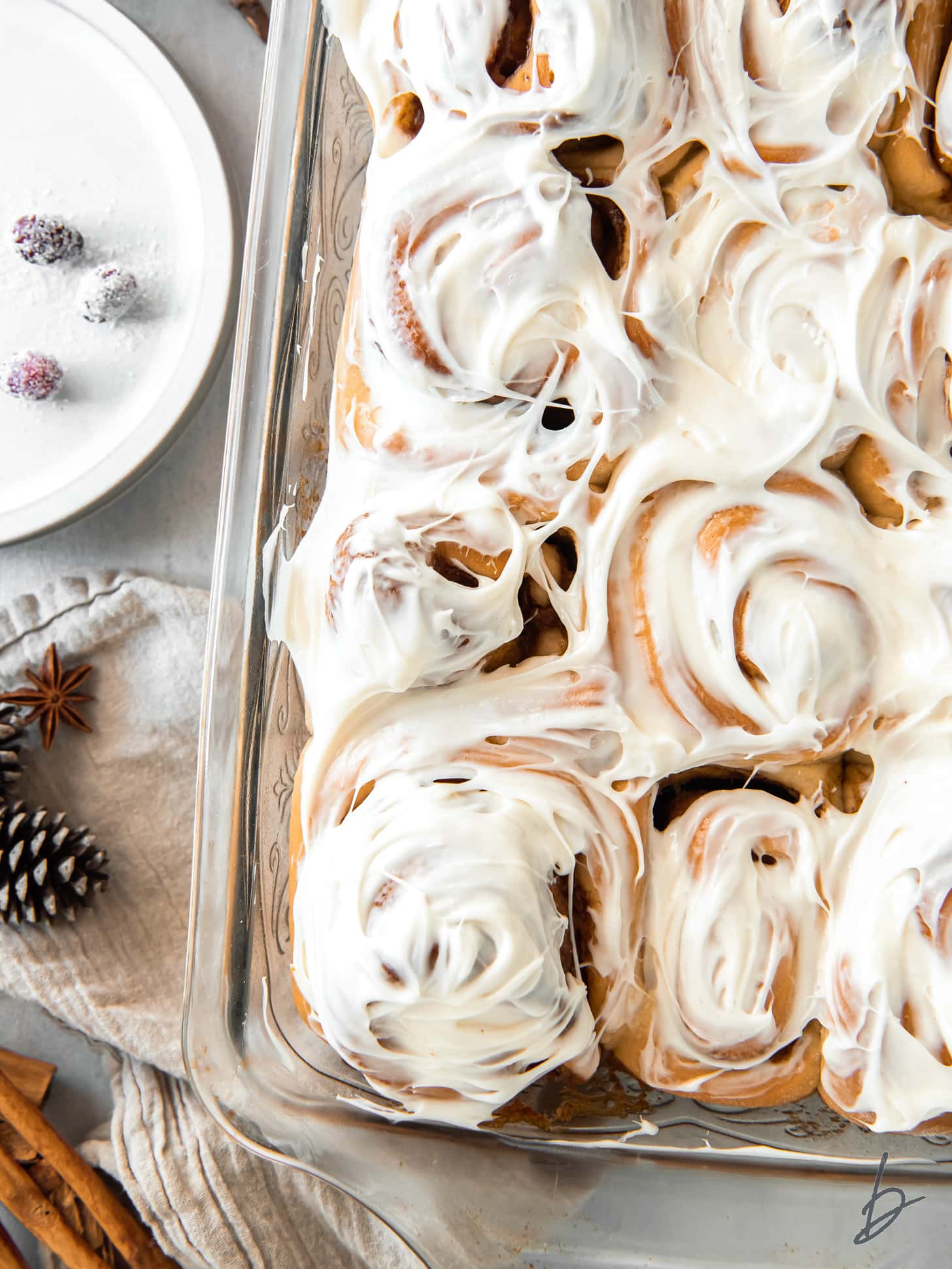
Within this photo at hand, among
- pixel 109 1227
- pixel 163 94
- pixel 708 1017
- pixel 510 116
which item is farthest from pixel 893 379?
pixel 109 1227

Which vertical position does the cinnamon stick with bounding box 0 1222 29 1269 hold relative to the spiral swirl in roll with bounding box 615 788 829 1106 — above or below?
below

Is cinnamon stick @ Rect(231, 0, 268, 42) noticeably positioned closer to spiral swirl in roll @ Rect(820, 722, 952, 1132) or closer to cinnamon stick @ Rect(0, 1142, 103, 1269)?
spiral swirl in roll @ Rect(820, 722, 952, 1132)

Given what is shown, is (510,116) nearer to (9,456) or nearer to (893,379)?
(893,379)

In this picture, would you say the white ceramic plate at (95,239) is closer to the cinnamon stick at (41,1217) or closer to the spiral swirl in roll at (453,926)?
the spiral swirl in roll at (453,926)

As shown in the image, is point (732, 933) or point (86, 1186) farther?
point (86, 1186)

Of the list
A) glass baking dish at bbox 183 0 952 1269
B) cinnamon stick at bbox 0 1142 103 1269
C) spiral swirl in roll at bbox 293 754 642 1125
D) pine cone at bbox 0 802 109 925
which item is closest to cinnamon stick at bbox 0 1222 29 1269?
cinnamon stick at bbox 0 1142 103 1269

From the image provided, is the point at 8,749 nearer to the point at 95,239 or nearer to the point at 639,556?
the point at 95,239

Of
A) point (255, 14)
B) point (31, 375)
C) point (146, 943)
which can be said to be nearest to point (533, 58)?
point (255, 14)
